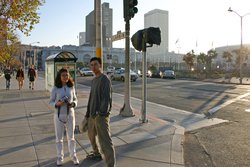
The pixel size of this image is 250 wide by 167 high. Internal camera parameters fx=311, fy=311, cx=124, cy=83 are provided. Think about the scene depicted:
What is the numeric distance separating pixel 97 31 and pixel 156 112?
3922mm

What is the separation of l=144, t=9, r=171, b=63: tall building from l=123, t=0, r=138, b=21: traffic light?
13085cm

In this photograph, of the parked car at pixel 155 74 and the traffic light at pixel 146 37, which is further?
the parked car at pixel 155 74

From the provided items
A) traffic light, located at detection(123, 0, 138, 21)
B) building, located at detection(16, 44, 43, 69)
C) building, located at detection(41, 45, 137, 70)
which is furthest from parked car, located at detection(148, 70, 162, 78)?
building, located at detection(41, 45, 137, 70)

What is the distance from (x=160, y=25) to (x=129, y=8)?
135319 mm

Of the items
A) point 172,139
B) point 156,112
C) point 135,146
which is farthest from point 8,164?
point 156,112

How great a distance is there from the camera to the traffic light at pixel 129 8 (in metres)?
9.75

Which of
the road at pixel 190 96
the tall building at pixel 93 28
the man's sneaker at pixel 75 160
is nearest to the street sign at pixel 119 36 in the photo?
the tall building at pixel 93 28

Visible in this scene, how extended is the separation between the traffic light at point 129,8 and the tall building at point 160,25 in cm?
13085

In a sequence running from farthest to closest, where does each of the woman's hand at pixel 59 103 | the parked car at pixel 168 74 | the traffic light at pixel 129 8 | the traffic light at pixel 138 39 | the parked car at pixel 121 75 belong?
the parked car at pixel 168 74 → the parked car at pixel 121 75 → the traffic light at pixel 129 8 → the traffic light at pixel 138 39 → the woman's hand at pixel 59 103

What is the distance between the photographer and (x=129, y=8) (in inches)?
386

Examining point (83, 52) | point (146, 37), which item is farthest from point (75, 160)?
point (83, 52)

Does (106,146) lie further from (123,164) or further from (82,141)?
(82,141)

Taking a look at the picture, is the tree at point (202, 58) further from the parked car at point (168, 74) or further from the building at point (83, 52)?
the building at point (83, 52)

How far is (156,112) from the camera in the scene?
39.6 feet
